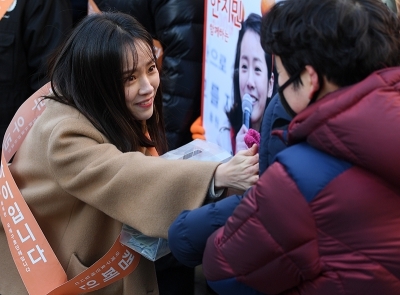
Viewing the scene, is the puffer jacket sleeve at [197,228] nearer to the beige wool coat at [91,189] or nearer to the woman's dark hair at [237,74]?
the beige wool coat at [91,189]

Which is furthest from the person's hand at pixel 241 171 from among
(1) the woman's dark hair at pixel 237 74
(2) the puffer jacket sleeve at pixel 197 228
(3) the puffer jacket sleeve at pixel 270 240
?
(1) the woman's dark hair at pixel 237 74

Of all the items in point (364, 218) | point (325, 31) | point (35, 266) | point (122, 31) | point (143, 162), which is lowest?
point (35, 266)

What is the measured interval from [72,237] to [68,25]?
1.76 meters

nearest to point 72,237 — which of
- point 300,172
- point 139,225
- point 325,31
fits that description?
point 139,225

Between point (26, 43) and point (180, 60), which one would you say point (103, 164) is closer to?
point (180, 60)

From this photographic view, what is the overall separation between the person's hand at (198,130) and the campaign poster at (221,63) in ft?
0.09

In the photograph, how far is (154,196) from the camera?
6.06ft

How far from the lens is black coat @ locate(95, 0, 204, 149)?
3449mm

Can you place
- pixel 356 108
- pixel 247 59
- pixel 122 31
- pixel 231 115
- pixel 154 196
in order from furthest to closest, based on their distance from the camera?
pixel 231 115 < pixel 247 59 < pixel 122 31 < pixel 154 196 < pixel 356 108

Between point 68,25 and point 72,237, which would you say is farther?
point 68,25

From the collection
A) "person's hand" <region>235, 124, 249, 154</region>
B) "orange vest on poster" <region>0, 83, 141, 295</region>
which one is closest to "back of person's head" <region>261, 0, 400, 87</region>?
"orange vest on poster" <region>0, 83, 141, 295</region>

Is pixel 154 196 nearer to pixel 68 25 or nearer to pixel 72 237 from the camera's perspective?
pixel 72 237

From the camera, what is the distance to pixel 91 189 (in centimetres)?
192

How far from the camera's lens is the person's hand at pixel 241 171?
172 cm
